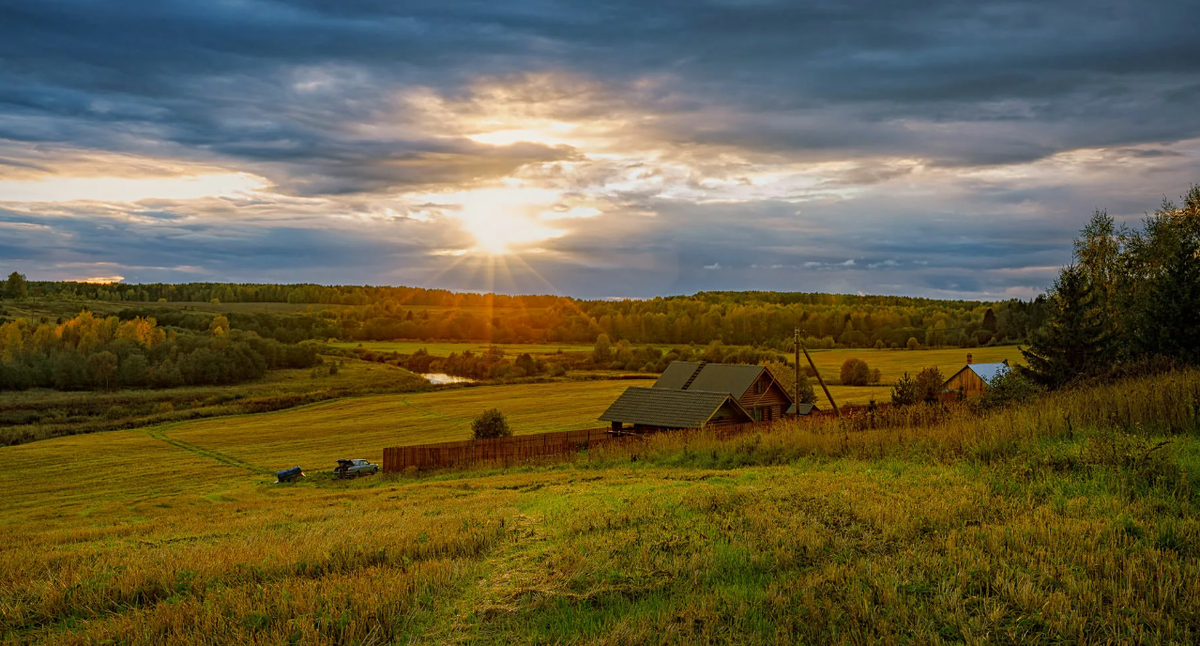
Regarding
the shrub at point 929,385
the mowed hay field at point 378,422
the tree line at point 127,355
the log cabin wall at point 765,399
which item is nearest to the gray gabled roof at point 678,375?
the log cabin wall at point 765,399

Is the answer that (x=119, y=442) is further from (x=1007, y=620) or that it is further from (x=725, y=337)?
(x=725, y=337)

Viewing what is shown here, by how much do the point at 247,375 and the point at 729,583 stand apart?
372ft

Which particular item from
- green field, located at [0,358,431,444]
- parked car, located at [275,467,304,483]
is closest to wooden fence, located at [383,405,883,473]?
parked car, located at [275,467,304,483]

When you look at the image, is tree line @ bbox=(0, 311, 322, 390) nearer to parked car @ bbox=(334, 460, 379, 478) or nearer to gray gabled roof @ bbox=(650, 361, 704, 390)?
parked car @ bbox=(334, 460, 379, 478)

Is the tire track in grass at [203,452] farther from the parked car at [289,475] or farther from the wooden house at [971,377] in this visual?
the wooden house at [971,377]

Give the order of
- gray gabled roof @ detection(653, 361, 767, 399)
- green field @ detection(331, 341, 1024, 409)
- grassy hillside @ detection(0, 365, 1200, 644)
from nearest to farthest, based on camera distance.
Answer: grassy hillside @ detection(0, 365, 1200, 644), gray gabled roof @ detection(653, 361, 767, 399), green field @ detection(331, 341, 1024, 409)

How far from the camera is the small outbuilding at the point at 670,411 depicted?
34656 millimetres

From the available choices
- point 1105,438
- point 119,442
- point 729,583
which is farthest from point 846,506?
point 119,442

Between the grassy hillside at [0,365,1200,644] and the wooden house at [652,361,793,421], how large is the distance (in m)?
33.7

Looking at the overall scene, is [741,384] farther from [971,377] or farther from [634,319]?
[634,319]

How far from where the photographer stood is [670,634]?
4957mm

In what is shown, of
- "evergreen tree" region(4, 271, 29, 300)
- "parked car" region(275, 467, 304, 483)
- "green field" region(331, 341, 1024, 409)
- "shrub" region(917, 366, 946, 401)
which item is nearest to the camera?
"parked car" region(275, 467, 304, 483)

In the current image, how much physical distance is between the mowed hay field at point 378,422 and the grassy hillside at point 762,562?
35188 mm

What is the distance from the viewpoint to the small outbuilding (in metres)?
34.7
